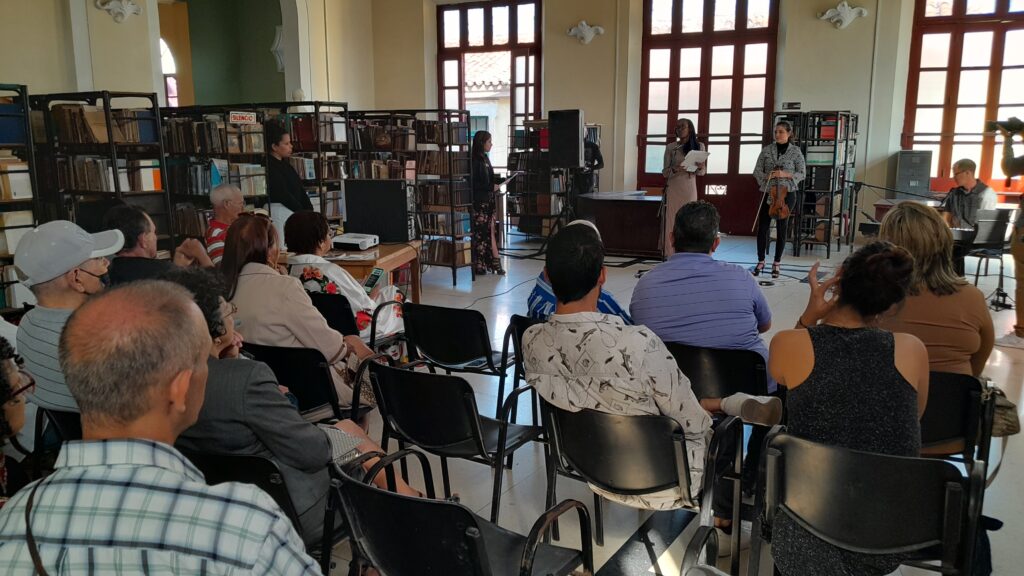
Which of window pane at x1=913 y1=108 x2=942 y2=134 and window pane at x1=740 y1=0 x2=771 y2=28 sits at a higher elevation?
window pane at x1=740 y1=0 x2=771 y2=28

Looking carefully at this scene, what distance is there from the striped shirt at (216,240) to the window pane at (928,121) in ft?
31.4

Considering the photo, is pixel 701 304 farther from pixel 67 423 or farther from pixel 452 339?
pixel 67 423

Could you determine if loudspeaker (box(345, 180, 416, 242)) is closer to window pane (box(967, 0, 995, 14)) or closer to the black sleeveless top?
the black sleeveless top

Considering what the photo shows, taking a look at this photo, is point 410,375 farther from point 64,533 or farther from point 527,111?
point 527,111

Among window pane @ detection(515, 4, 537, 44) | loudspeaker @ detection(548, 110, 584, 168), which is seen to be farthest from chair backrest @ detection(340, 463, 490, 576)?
window pane @ detection(515, 4, 537, 44)

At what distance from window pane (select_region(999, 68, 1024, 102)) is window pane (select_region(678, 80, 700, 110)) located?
4001 mm

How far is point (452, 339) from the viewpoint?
11.2ft

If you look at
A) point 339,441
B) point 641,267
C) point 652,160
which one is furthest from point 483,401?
point 652,160

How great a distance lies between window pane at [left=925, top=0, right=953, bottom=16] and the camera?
1015 centimetres

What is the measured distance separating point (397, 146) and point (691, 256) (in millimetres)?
6126

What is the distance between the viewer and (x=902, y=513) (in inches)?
68.3

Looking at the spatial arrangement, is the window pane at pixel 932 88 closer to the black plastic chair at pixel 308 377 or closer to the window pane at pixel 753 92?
the window pane at pixel 753 92

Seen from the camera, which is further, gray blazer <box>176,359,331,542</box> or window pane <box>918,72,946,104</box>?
window pane <box>918,72,946,104</box>

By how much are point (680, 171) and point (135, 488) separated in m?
7.61
